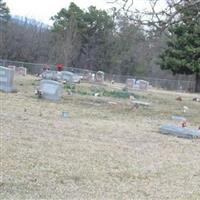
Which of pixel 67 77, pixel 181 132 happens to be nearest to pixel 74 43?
pixel 67 77

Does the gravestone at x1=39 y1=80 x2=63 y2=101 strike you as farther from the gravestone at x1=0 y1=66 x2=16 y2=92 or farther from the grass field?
the grass field

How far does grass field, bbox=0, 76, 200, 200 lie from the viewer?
682 cm

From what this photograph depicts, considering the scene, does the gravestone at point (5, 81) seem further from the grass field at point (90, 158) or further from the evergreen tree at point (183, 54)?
the evergreen tree at point (183, 54)

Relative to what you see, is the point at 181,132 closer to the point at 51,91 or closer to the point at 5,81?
the point at 51,91

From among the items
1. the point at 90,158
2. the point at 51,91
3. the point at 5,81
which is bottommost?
the point at 90,158

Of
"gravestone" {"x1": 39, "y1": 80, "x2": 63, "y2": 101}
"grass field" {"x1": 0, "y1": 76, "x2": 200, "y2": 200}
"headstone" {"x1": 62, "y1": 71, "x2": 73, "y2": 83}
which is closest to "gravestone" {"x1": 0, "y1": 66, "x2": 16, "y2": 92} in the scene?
"gravestone" {"x1": 39, "y1": 80, "x2": 63, "y2": 101}

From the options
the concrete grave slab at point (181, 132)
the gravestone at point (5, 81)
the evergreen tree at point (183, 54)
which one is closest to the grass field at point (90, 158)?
the concrete grave slab at point (181, 132)

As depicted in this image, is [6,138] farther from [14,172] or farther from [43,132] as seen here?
[14,172]

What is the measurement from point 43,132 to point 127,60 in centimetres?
5399

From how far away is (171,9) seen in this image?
12.6 metres

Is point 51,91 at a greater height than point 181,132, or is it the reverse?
point 51,91

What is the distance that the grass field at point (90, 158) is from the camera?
682 centimetres

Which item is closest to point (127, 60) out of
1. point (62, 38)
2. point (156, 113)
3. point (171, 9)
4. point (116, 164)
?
point (62, 38)

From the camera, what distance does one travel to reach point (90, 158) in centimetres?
875
